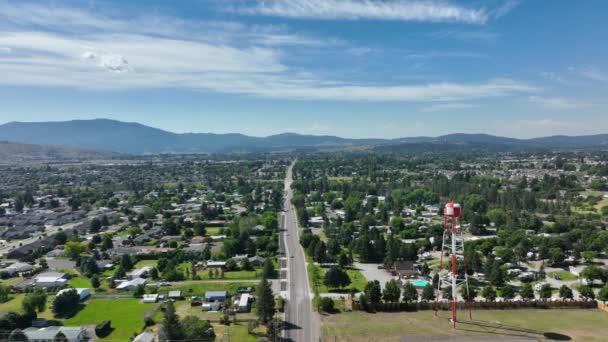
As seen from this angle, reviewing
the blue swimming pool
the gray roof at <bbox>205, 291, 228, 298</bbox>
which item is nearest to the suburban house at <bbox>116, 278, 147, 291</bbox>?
the gray roof at <bbox>205, 291, 228, 298</bbox>

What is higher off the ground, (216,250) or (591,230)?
(591,230)

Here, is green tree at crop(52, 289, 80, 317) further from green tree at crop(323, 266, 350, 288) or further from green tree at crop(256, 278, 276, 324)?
green tree at crop(323, 266, 350, 288)

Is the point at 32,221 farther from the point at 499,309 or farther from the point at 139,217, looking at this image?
the point at 499,309

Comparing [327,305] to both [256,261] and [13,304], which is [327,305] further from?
[13,304]

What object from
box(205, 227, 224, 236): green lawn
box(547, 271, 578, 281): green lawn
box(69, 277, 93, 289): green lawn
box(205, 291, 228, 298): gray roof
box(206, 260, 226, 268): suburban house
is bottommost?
box(69, 277, 93, 289): green lawn

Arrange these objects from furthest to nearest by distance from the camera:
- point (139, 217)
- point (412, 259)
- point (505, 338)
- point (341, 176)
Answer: point (341, 176), point (139, 217), point (412, 259), point (505, 338)

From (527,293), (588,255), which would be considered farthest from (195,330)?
(588,255)

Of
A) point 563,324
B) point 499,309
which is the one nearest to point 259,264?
point 499,309
